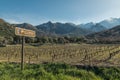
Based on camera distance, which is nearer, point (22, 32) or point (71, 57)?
point (22, 32)

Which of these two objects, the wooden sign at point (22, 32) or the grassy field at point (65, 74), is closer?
the grassy field at point (65, 74)

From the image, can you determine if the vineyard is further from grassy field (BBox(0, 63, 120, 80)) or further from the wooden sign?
the wooden sign

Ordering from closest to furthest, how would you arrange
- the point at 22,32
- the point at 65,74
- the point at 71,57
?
the point at 65,74 < the point at 22,32 < the point at 71,57

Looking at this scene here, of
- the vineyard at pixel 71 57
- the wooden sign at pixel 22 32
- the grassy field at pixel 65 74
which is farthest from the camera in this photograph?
the vineyard at pixel 71 57

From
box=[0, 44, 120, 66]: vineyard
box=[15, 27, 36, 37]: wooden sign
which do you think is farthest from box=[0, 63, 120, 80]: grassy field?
box=[0, 44, 120, 66]: vineyard

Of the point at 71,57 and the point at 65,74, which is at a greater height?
the point at 65,74

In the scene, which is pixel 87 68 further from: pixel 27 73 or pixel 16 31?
pixel 16 31

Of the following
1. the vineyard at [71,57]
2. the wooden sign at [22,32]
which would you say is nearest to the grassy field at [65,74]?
the wooden sign at [22,32]

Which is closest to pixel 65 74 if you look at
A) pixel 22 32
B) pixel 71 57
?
pixel 22 32

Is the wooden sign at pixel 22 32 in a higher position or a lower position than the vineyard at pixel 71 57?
higher

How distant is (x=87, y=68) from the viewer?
547 inches

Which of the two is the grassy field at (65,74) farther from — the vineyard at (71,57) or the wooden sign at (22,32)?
the vineyard at (71,57)

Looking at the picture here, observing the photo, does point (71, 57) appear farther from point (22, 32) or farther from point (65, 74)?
point (65, 74)

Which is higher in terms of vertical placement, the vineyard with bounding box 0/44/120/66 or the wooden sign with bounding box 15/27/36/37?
the wooden sign with bounding box 15/27/36/37
